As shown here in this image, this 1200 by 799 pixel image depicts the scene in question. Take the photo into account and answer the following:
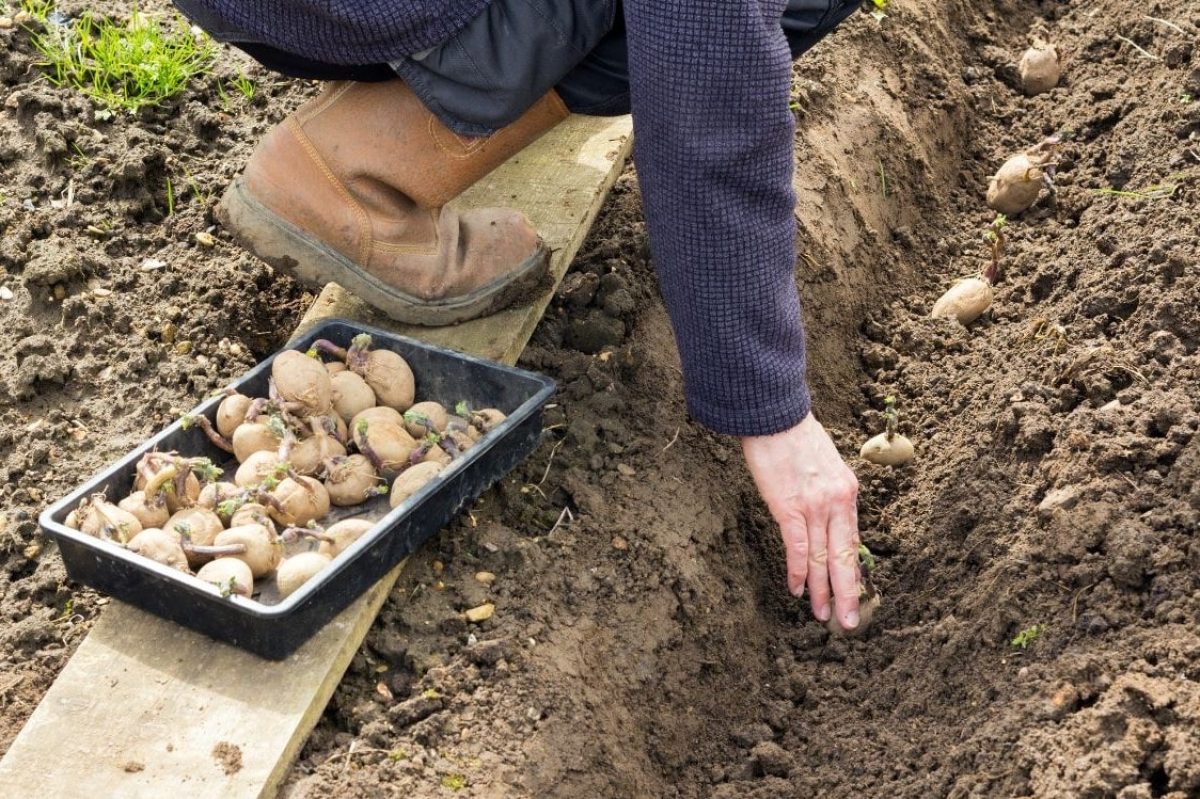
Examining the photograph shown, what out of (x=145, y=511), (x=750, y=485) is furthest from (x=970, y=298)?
(x=145, y=511)

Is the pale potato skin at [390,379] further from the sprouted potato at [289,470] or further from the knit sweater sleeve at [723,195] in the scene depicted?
the knit sweater sleeve at [723,195]

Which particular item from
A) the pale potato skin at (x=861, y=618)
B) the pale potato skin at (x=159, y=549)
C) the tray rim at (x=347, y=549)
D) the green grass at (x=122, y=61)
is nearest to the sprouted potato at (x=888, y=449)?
the pale potato skin at (x=861, y=618)

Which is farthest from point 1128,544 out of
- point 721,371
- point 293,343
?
point 293,343

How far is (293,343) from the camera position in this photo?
253cm

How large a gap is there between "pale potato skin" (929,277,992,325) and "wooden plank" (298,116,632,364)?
0.80m

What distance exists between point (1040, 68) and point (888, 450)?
64.2 inches

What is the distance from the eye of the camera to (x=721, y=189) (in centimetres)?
197

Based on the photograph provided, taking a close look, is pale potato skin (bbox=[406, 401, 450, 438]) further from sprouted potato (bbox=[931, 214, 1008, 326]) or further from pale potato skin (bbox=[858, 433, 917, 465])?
sprouted potato (bbox=[931, 214, 1008, 326])

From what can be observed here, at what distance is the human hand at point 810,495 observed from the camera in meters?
2.08

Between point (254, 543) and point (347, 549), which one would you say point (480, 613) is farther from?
point (254, 543)

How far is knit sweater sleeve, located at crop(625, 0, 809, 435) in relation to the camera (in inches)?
75.2

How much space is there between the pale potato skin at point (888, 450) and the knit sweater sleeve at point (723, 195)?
24.0 inches

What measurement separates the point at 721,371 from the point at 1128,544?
66 cm

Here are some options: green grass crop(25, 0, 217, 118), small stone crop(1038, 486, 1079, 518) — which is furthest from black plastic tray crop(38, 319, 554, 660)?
green grass crop(25, 0, 217, 118)
